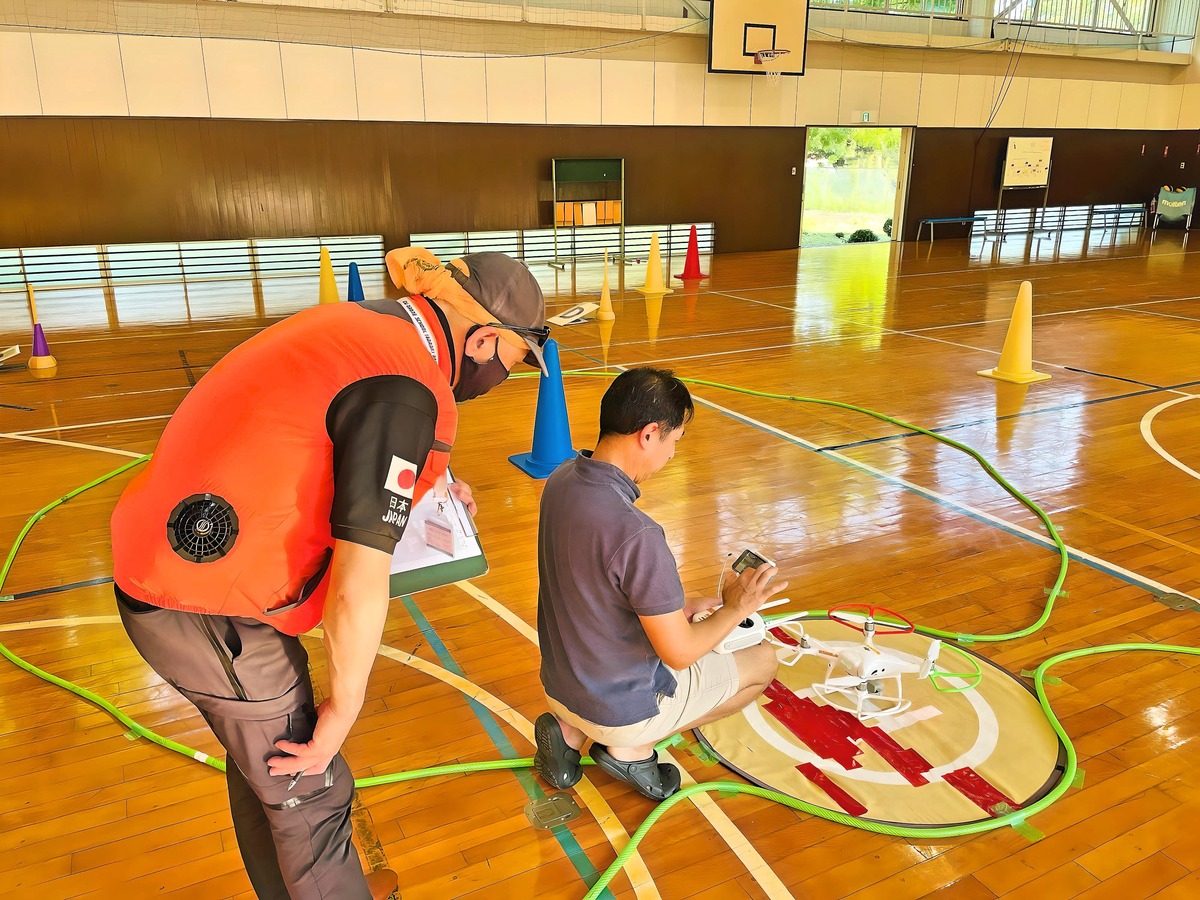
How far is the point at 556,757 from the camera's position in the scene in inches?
111

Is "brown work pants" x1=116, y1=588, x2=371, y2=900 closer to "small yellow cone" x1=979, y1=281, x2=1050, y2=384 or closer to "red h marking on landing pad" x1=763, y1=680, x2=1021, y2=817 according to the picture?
"red h marking on landing pad" x1=763, y1=680, x2=1021, y2=817

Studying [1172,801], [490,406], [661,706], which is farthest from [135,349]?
[1172,801]

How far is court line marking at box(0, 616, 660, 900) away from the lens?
252cm

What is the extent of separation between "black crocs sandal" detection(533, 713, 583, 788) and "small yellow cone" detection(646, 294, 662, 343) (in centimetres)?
733

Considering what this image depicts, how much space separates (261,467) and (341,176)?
50.1 feet

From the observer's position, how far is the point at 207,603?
157 centimetres

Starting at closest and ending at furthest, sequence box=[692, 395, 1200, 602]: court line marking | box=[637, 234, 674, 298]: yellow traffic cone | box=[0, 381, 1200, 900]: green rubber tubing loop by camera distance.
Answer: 1. box=[0, 381, 1200, 900]: green rubber tubing loop
2. box=[692, 395, 1200, 602]: court line marking
3. box=[637, 234, 674, 298]: yellow traffic cone

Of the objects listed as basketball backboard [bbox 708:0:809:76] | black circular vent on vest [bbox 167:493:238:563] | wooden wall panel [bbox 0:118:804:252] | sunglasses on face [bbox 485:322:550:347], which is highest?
A: basketball backboard [bbox 708:0:809:76]

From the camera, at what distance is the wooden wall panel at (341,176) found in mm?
13617

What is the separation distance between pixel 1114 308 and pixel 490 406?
9.18 m

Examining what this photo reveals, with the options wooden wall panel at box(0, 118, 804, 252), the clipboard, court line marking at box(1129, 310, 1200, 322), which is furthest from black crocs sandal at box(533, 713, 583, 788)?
wooden wall panel at box(0, 118, 804, 252)

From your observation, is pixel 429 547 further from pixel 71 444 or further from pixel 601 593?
pixel 71 444

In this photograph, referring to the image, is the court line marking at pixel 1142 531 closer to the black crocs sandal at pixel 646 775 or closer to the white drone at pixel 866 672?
the white drone at pixel 866 672

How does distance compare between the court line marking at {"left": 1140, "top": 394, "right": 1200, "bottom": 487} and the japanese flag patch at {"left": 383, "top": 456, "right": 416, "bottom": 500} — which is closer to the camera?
the japanese flag patch at {"left": 383, "top": 456, "right": 416, "bottom": 500}
